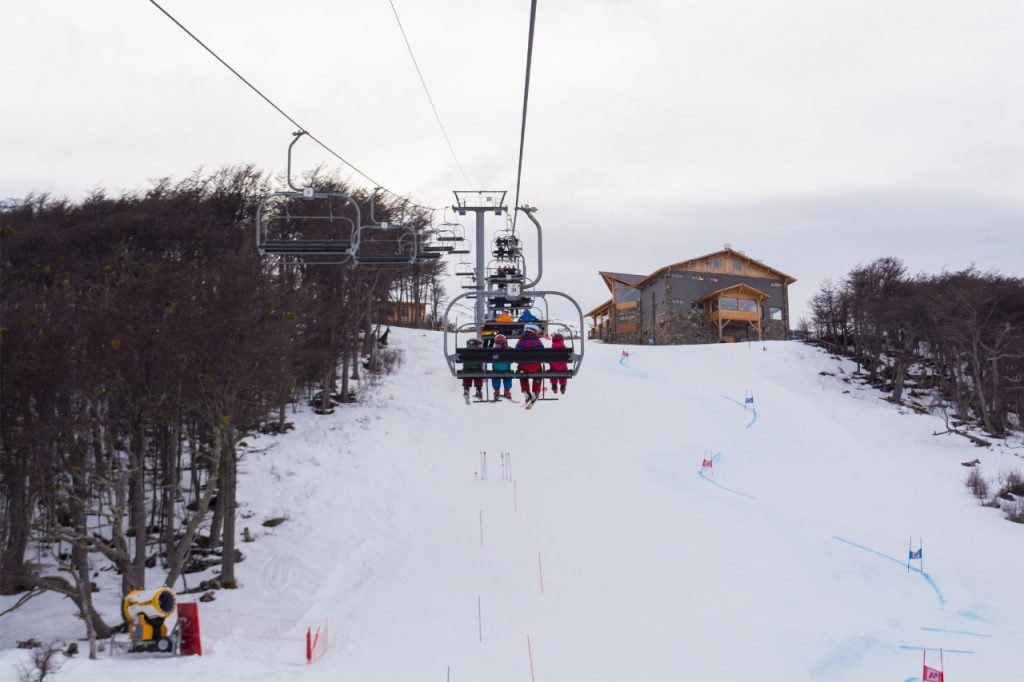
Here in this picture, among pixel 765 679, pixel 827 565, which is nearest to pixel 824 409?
pixel 827 565

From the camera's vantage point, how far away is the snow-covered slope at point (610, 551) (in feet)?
53.3

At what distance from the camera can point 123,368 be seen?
15.2 m

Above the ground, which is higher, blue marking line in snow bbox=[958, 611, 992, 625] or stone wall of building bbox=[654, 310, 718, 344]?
stone wall of building bbox=[654, 310, 718, 344]

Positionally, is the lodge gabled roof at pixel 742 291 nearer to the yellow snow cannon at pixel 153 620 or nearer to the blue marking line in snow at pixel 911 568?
the blue marking line in snow at pixel 911 568

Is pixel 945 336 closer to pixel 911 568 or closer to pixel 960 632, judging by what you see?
pixel 911 568

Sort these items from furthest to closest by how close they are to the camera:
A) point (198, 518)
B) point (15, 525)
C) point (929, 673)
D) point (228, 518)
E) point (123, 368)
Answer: point (228, 518) → point (198, 518) → point (15, 525) → point (123, 368) → point (929, 673)

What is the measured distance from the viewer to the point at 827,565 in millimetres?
21062

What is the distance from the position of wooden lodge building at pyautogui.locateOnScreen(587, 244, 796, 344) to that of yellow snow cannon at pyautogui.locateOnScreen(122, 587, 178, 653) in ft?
157

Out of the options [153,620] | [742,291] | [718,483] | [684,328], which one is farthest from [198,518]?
[742,291]

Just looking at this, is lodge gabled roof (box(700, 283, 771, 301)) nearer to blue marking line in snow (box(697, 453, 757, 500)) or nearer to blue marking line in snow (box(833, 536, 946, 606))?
blue marking line in snow (box(697, 453, 757, 500))

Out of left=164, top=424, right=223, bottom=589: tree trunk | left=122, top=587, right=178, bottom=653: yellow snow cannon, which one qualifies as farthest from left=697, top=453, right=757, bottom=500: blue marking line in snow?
left=122, top=587, right=178, bottom=653: yellow snow cannon

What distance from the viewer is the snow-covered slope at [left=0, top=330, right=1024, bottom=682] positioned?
640 inches

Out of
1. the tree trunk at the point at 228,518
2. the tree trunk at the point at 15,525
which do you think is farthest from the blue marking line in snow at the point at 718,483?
the tree trunk at the point at 15,525

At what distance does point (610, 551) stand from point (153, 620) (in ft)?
38.9
